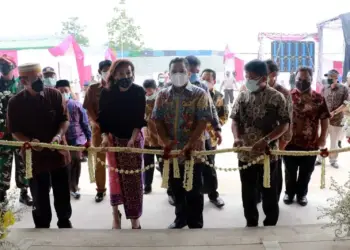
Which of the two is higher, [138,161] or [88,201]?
[138,161]

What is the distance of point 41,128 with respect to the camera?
332 cm

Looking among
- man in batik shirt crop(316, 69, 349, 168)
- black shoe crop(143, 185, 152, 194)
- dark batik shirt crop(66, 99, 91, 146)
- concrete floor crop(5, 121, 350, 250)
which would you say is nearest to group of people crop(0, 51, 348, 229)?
concrete floor crop(5, 121, 350, 250)

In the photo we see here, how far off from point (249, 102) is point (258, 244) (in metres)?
1.09

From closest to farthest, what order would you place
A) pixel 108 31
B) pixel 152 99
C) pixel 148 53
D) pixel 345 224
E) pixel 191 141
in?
1. pixel 345 224
2. pixel 191 141
3. pixel 152 99
4. pixel 148 53
5. pixel 108 31

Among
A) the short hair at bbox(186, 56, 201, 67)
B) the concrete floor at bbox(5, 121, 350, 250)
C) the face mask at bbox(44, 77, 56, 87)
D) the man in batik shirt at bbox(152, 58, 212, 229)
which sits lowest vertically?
the concrete floor at bbox(5, 121, 350, 250)

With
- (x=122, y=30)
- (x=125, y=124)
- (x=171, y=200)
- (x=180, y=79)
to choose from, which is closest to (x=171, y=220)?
(x=171, y=200)

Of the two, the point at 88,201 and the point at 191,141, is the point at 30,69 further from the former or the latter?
the point at 88,201

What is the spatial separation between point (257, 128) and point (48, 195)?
1.82 meters

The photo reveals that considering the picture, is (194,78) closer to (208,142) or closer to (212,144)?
(208,142)

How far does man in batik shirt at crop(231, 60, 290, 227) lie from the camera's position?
314 cm

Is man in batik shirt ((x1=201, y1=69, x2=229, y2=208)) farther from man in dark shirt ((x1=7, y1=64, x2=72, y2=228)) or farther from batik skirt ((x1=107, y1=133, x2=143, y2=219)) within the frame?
man in dark shirt ((x1=7, y1=64, x2=72, y2=228))

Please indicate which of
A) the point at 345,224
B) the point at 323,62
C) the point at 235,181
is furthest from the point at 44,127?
the point at 323,62

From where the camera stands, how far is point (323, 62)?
1032 cm

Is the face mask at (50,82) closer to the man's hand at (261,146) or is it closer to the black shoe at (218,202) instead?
the black shoe at (218,202)
